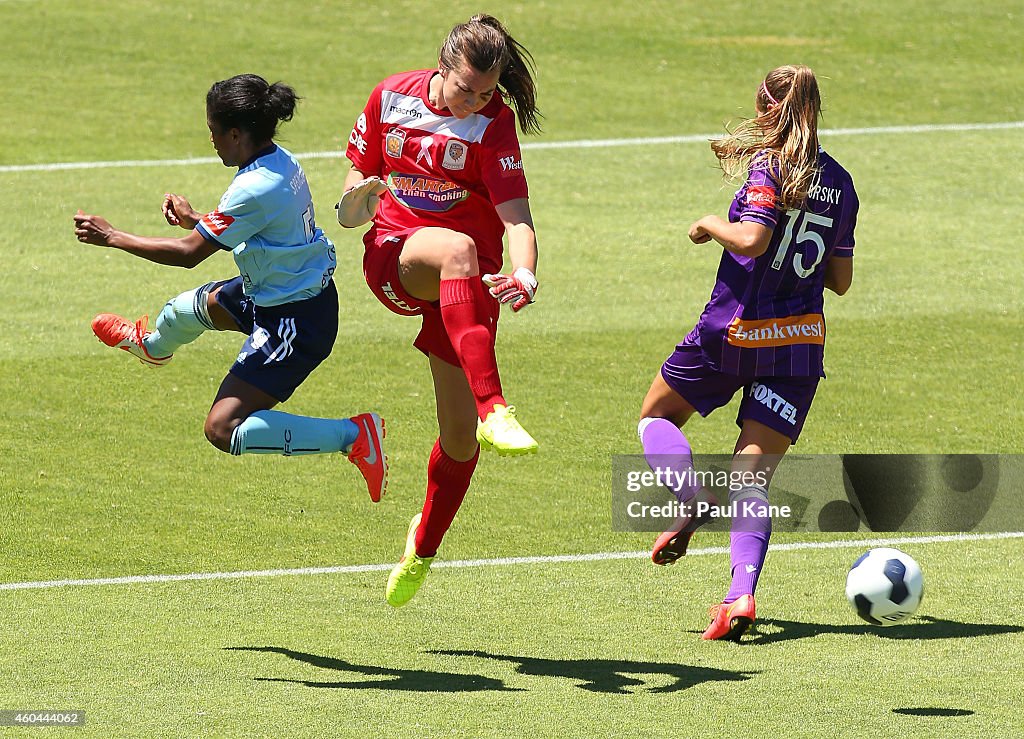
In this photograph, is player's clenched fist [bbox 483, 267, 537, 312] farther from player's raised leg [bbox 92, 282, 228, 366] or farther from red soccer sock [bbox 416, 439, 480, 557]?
player's raised leg [bbox 92, 282, 228, 366]

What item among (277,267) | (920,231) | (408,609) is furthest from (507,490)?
(920,231)

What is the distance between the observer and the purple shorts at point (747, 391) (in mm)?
7414

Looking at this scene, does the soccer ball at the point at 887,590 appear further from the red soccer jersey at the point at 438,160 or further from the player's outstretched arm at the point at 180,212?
the player's outstretched arm at the point at 180,212

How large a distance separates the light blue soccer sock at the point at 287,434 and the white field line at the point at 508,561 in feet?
4.48

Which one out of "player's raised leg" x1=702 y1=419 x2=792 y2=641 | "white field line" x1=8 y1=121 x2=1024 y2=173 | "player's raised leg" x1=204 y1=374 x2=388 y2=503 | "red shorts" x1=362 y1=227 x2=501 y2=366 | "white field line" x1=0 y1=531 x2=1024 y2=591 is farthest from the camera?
"white field line" x1=8 y1=121 x2=1024 y2=173

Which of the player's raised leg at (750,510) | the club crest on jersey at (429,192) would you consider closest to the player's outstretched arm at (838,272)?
the player's raised leg at (750,510)

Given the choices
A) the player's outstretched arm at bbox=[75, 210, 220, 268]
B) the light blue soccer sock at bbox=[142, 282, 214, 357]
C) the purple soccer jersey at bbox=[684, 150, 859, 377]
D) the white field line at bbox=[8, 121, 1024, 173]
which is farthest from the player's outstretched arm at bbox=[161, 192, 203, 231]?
the white field line at bbox=[8, 121, 1024, 173]

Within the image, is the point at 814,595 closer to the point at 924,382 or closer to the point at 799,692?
the point at 799,692

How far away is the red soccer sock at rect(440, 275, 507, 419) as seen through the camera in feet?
22.6

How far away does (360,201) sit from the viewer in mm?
7273

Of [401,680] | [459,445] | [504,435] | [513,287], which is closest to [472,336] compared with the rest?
[513,287]

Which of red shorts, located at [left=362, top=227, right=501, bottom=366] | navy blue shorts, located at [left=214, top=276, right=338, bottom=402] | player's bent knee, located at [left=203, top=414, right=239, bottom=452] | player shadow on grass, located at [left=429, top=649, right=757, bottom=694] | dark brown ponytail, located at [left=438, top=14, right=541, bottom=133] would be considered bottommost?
player shadow on grass, located at [left=429, top=649, right=757, bottom=694]

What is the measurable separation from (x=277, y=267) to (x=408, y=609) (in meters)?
1.83

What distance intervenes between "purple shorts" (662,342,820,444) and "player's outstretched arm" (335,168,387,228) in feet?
5.01
